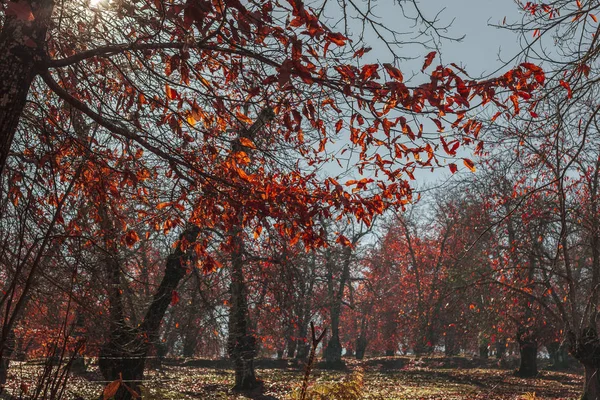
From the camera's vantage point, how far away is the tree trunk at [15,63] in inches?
144

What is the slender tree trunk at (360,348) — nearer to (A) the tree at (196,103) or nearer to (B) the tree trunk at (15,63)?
(A) the tree at (196,103)

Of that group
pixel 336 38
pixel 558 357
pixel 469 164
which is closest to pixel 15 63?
pixel 336 38

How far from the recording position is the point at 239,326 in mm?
11984

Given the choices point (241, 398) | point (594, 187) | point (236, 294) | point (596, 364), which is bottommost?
point (241, 398)

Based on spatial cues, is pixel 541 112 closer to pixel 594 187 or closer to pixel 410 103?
pixel 410 103

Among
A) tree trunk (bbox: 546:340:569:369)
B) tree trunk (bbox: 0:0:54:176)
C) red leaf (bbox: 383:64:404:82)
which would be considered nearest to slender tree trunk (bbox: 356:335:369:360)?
tree trunk (bbox: 546:340:569:369)

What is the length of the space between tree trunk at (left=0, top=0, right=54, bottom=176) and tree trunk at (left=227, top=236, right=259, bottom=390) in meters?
5.45

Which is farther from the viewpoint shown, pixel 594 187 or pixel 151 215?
pixel 594 187

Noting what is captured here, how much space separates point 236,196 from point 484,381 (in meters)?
18.7

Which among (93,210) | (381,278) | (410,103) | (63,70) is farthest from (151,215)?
(381,278)

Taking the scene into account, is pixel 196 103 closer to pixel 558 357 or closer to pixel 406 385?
pixel 406 385

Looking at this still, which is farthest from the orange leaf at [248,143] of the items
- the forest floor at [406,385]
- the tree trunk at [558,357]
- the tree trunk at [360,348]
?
the tree trunk at [360,348]

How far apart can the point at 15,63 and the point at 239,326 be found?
9.29m

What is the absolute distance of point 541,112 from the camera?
6379 millimetres
